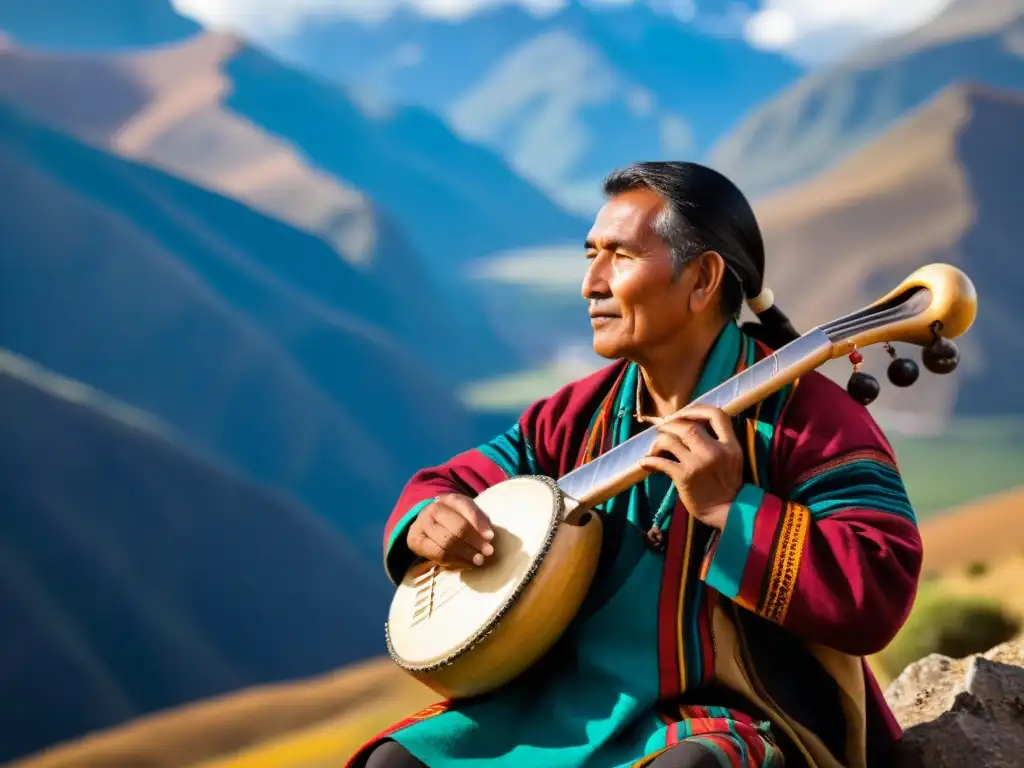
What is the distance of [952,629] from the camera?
616 cm

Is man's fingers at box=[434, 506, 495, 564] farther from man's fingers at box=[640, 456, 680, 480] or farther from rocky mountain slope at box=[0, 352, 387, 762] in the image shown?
rocky mountain slope at box=[0, 352, 387, 762]

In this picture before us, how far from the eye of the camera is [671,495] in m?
2.34

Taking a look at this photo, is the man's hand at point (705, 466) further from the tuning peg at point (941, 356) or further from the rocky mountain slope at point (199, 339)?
the rocky mountain slope at point (199, 339)

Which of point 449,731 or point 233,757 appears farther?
point 233,757

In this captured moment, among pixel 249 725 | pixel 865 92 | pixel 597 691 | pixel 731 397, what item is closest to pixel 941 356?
pixel 731 397

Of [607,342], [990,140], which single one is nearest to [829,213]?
[990,140]

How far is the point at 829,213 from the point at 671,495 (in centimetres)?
3560

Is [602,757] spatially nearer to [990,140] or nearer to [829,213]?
[829,213]

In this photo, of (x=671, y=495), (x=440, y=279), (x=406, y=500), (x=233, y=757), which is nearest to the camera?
(x=671, y=495)

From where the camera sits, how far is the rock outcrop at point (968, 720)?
2561mm

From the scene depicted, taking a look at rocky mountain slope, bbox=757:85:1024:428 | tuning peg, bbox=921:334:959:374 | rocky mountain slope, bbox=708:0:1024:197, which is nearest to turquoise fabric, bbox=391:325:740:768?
tuning peg, bbox=921:334:959:374

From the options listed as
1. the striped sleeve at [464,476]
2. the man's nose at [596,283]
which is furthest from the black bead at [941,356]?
the striped sleeve at [464,476]

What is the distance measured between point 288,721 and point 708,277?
12111 mm

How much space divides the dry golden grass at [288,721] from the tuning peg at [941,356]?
894cm
